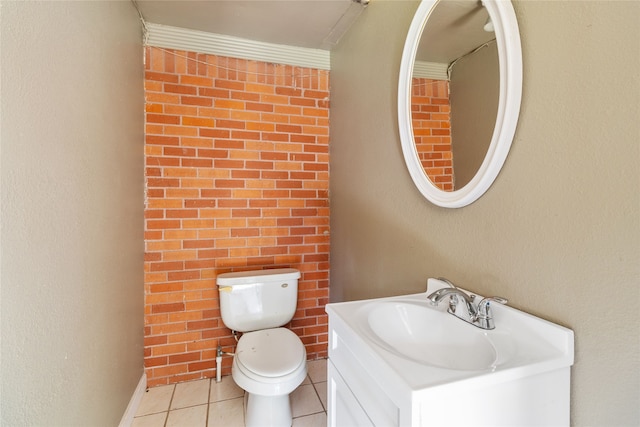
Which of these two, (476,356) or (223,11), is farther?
(223,11)

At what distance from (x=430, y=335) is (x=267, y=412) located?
0.98 m

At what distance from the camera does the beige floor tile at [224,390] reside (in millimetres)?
1740

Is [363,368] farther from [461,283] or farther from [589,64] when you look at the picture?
[589,64]

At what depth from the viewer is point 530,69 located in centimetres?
77

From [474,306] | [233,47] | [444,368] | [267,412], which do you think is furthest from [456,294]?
[233,47]

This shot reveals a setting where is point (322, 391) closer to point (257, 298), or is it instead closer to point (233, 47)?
point (257, 298)

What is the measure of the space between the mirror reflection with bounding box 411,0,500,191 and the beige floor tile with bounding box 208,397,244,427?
61.7 inches

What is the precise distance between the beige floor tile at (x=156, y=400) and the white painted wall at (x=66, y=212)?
242 mm

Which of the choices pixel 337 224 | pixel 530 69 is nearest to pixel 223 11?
pixel 337 224

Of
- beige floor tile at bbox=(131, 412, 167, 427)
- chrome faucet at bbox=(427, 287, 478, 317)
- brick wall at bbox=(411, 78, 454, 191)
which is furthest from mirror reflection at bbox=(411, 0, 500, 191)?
beige floor tile at bbox=(131, 412, 167, 427)

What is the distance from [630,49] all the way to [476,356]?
78cm

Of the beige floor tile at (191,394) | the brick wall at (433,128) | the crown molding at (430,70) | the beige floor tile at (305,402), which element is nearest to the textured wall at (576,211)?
the brick wall at (433,128)

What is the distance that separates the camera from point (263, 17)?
67.4 inches

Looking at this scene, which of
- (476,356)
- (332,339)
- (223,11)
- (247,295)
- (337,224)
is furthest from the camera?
(337,224)
